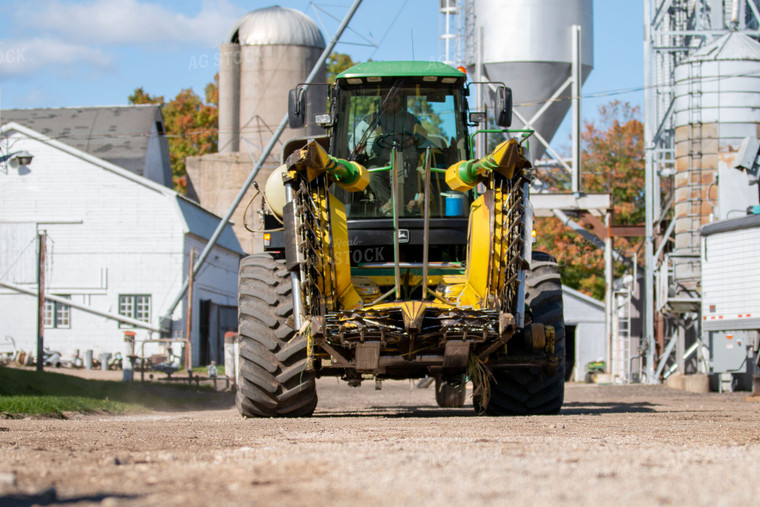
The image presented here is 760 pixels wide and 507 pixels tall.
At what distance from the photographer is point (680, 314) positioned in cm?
3155

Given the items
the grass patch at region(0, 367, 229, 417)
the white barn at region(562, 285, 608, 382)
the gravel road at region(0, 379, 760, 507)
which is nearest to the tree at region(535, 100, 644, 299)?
the white barn at region(562, 285, 608, 382)

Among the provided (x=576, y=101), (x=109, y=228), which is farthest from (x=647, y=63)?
(x=109, y=228)

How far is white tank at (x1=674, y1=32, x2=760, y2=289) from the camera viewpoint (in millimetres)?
31172

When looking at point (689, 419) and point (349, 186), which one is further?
point (689, 419)

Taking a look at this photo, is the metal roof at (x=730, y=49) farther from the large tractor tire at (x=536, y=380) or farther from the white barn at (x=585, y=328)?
the large tractor tire at (x=536, y=380)

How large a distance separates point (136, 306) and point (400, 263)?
1089 inches

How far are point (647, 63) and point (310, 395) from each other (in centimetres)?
2445

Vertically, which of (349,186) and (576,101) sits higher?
(576,101)

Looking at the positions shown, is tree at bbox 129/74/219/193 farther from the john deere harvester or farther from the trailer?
the john deere harvester

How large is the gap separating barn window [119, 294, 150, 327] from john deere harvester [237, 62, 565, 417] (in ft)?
85.1

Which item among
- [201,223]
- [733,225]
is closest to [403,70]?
[733,225]

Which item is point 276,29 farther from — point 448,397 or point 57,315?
point 448,397

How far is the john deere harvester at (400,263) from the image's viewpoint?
33.8 feet

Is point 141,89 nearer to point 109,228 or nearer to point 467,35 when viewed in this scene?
point 109,228
